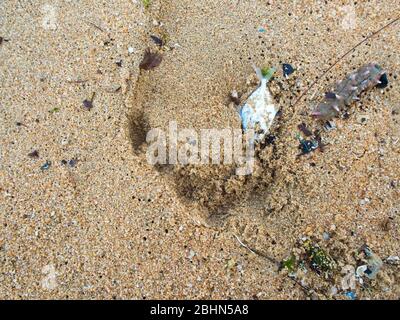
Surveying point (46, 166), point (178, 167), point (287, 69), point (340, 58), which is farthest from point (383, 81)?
point (46, 166)

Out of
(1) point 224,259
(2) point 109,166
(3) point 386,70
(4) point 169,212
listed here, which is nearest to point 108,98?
(2) point 109,166

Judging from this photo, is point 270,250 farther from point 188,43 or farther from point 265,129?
point 188,43

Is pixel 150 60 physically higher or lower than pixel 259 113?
higher

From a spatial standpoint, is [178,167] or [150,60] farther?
[150,60]

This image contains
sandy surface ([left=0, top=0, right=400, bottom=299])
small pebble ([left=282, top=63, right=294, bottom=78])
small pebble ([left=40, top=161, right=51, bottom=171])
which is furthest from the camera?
small pebble ([left=282, top=63, right=294, bottom=78])

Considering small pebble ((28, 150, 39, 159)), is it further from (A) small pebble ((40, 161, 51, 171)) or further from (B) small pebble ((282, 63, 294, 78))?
(B) small pebble ((282, 63, 294, 78))

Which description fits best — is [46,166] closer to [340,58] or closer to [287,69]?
[287,69]

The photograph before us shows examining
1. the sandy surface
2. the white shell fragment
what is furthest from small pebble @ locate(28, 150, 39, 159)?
the white shell fragment

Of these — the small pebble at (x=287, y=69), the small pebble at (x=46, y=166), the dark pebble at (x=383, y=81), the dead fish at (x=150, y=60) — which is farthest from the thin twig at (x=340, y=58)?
the small pebble at (x=46, y=166)
